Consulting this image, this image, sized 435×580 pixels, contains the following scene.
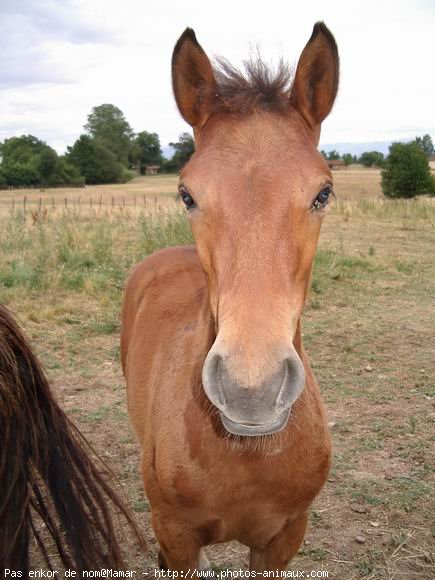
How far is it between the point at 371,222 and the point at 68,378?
14.4 m

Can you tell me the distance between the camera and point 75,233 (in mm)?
9805

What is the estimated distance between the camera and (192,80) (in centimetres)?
216

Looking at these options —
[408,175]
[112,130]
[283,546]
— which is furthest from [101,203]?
[112,130]

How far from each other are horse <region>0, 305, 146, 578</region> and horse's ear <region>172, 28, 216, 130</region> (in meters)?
1.07

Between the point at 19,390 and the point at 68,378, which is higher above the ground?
the point at 19,390

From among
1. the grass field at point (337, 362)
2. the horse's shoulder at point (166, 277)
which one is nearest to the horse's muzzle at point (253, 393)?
the horse's shoulder at point (166, 277)

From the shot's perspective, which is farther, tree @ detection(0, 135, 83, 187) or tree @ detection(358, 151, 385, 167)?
tree @ detection(358, 151, 385, 167)

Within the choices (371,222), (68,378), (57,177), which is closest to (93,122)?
(57,177)

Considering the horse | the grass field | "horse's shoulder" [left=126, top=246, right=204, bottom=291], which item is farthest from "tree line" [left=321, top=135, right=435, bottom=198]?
the horse

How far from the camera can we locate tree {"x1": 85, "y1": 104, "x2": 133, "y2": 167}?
54100 millimetres

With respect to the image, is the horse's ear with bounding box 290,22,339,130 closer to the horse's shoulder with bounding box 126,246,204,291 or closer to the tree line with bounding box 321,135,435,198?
the horse's shoulder with bounding box 126,246,204,291

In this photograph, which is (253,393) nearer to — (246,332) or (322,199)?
(246,332)

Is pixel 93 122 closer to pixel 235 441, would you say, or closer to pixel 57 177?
pixel 57 177

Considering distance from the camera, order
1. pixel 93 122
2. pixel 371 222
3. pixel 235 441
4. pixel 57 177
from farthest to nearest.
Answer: pixel 93 122 < pixel 57 177 < pixel 371 222 < pixel 235 441
